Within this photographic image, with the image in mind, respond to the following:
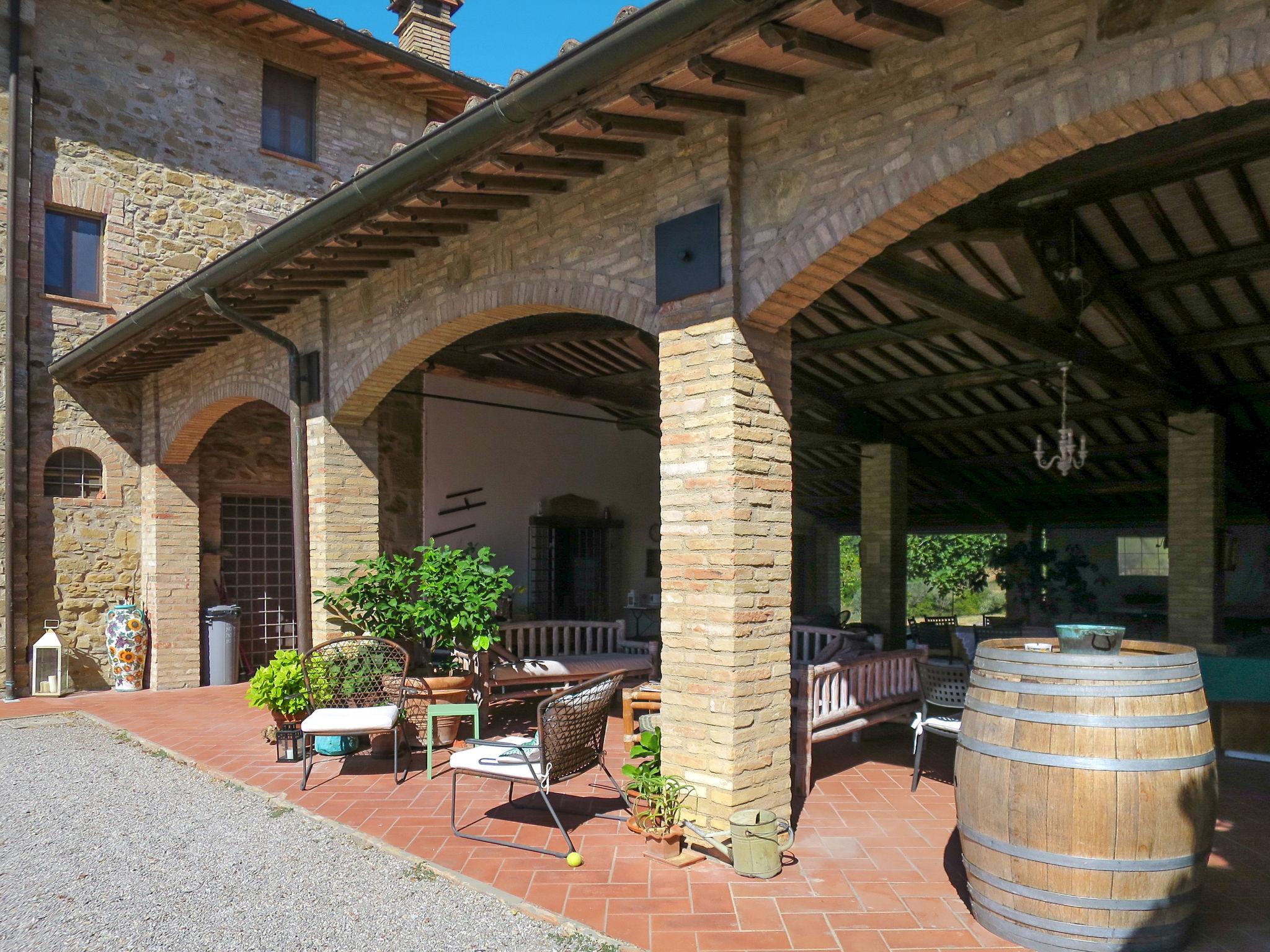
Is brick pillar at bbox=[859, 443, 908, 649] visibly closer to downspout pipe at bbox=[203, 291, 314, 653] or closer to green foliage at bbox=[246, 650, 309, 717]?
downspout pipe at bbox=[203, 291, 314, 653]

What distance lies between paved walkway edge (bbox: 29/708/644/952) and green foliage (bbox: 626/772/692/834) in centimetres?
67

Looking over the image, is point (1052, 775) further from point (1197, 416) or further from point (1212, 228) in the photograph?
point (1197, 416)

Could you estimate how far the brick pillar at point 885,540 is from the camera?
945 cm

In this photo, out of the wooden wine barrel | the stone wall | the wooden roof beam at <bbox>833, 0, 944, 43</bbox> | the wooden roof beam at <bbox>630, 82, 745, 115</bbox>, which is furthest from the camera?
the stone wall

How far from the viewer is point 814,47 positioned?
3.22 m

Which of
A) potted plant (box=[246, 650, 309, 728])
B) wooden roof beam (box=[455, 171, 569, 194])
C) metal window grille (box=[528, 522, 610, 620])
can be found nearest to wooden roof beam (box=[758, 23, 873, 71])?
wooden roof beam (box=[455, 171, 569, 194])

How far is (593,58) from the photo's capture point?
3.35m

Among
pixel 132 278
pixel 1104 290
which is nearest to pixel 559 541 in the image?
pixel 132 278

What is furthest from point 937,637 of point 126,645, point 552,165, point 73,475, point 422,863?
point 73,475

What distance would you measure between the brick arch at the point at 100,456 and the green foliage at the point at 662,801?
771 centimetres

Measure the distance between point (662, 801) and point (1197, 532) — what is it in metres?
6.63

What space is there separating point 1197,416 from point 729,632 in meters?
6.59

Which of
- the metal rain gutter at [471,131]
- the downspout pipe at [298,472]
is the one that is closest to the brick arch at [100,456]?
the metal rain gutter at [471,131]

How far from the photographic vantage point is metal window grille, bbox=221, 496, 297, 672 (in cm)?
965
